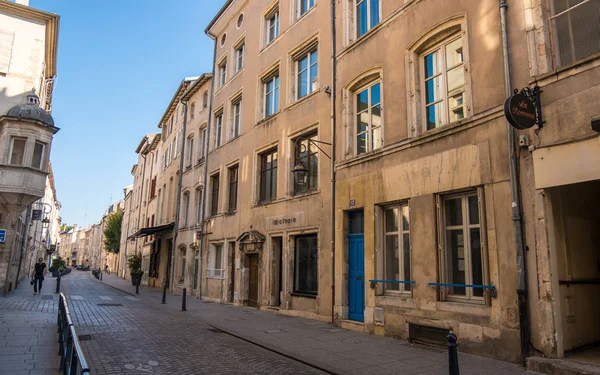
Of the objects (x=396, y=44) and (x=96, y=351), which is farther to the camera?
(x=396, y=44)

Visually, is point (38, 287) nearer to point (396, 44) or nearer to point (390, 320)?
point (390, 320)

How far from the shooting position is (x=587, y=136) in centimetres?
618

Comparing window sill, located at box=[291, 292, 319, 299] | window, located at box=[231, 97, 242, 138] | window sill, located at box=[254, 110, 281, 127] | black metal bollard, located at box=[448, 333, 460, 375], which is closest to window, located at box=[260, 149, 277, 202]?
window sill, located at box=[254, 110, 281, 127]

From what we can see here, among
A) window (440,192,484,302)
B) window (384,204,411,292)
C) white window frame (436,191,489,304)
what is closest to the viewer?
white window frame (436,191,489,304)

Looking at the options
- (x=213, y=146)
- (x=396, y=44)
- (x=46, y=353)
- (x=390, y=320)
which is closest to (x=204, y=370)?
(x=46, y=353)

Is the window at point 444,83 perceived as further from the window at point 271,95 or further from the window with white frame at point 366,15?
the window at point 271,95

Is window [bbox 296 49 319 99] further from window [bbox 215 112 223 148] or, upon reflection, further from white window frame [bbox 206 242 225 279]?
white window frame [bbox 206 242 225 279]

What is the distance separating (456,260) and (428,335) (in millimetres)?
1644

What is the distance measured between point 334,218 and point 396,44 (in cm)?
483

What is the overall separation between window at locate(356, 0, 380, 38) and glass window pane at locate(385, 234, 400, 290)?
231 inches

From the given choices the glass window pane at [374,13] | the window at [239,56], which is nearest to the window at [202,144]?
the window at [239,56]

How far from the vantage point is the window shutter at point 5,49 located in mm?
19859

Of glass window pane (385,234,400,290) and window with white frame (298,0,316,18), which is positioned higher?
window with white frame (298,0,316,18)

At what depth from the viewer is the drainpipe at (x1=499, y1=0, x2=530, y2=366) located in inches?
261
